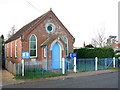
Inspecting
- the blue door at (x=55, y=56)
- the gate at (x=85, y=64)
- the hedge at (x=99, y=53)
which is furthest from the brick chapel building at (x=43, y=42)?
the hedge at (x=99, y=53)

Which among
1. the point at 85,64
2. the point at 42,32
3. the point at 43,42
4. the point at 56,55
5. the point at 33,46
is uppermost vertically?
the point at 42,32

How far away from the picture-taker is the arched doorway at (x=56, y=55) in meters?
15.5

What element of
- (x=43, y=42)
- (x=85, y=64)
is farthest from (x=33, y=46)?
(x=85, y=64)

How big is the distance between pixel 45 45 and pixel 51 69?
2749 millimetres

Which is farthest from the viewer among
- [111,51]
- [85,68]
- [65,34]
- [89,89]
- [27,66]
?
[111,51]

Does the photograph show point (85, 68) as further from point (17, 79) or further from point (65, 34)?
point (17, 79)

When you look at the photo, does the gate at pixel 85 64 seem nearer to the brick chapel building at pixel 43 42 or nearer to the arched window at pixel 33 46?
the brick chapel building at pixel 43 42

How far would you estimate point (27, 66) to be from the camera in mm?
14422

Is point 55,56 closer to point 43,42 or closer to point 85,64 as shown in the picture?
point 43,42

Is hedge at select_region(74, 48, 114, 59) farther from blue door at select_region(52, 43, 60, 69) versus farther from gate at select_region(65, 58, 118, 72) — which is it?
blue door at select_region(52, 43, 60, 69)

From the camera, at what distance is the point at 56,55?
52.4ft

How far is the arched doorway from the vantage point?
609 inches

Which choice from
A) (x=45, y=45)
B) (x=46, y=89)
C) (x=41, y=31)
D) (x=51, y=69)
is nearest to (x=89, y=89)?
(x=46, y=89)

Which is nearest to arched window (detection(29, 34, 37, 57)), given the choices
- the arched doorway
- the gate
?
the arched doorway
